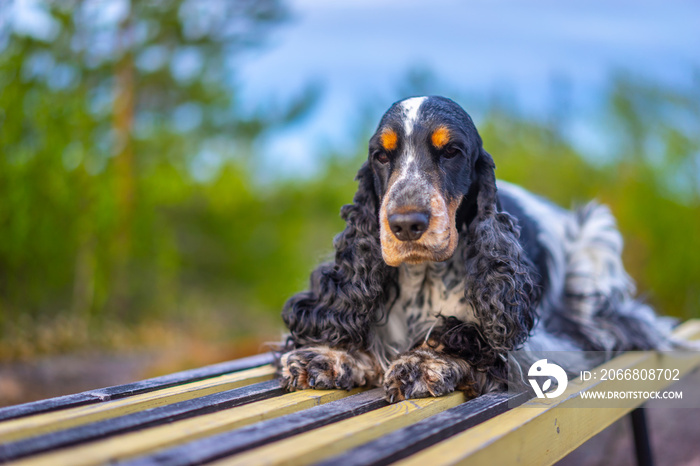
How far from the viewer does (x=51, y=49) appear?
25.7 feet

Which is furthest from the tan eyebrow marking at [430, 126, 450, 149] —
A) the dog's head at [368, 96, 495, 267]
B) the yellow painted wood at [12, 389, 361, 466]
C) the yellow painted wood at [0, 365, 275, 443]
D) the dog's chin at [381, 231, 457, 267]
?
the yellow painted wood at [0, 365, 275, 443]

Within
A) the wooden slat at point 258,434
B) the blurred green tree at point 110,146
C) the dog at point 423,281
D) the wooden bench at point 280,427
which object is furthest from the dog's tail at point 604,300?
the blurred green tree at point 110,146

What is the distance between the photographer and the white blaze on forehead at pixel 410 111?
8.11 ft

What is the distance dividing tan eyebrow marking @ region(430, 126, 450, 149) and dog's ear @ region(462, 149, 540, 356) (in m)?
0.27

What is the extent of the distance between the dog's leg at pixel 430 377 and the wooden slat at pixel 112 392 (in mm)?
960

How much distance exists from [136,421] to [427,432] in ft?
2.78

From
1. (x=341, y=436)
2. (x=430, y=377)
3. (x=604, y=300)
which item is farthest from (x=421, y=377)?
(x=604, y=300)

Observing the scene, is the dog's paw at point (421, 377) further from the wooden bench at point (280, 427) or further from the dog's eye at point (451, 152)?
the dog's eye at point (451, 152)

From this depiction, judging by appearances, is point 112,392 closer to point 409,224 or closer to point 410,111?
point 409,224

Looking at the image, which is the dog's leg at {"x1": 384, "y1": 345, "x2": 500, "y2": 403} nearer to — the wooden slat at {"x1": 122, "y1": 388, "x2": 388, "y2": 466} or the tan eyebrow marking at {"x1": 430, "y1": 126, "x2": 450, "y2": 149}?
the wooden slat at {"x1": 122, "y1": 388, "x2": 388, "y2": 466}

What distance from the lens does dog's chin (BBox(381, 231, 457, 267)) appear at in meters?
2.21

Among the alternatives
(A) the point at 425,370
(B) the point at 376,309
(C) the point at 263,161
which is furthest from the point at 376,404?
(C) the point at 263,161

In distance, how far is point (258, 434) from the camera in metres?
1.64

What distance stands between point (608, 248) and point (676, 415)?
7.69ft
